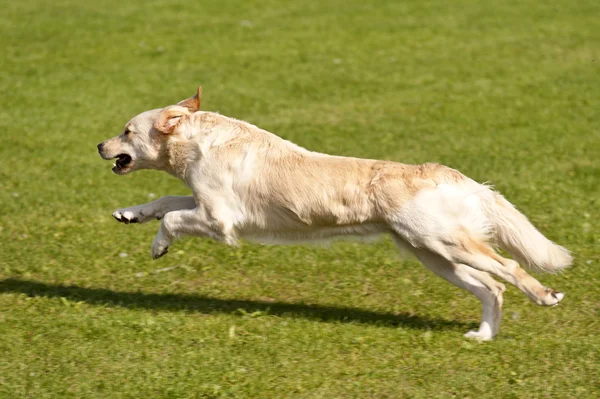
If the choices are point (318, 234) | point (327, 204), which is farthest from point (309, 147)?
point (327, 204)

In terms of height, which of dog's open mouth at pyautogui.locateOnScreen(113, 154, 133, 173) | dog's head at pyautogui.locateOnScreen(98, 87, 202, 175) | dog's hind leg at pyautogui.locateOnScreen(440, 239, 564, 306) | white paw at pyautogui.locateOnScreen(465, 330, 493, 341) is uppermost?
dog's head at pyautogui.locateOnScreen(98, 87, 202, 175)

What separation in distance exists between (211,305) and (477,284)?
2.24 metres

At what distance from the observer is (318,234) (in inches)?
286

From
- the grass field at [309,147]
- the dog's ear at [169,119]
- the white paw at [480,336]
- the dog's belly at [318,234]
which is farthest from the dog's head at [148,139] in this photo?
the white paw at [480,336]

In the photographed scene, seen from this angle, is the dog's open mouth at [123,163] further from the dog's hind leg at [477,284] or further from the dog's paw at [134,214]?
the dog's hind leg at [477,284]

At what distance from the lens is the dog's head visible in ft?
24.8

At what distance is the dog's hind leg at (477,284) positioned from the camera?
23.1ft

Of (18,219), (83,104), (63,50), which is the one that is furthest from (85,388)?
(63,50)

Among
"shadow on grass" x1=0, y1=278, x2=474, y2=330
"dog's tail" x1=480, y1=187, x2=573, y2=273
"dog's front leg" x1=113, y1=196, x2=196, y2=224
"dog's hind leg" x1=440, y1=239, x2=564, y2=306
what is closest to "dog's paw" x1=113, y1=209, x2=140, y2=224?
"dog's front leg" x1=113, y1=196, x2=196, y2=224

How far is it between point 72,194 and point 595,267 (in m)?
5.91

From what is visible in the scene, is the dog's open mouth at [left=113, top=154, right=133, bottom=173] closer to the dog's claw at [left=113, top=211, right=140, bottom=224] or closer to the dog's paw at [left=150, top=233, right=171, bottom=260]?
the dog's claw at [left=113, top=211, right=140, bottom=224]

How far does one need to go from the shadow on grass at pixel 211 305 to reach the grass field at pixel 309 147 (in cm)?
3

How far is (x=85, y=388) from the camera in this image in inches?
240

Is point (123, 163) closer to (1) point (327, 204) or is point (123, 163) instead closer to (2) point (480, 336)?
(1) point (327, 204)
